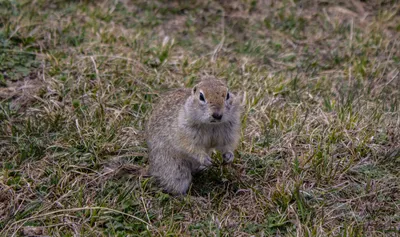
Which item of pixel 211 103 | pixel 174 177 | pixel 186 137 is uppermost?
pixel 211 103

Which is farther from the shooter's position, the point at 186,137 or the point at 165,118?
Result: the point at 165,118

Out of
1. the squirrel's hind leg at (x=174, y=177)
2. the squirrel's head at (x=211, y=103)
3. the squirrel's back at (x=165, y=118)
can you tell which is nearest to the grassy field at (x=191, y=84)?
the squirrel's hind leg at (x=174, y=177)

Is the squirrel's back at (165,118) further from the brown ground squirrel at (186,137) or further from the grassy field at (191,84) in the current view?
the grassy field at (191,84)

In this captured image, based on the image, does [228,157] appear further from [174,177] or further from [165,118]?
[165,118]

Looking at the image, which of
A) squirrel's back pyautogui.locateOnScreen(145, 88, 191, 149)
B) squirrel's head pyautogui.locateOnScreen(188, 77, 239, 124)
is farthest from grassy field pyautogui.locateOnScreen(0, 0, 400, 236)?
squirrel's head pyautogui.locateOnScreen(188, 77, 239, 124)

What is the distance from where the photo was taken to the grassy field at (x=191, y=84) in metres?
4.78

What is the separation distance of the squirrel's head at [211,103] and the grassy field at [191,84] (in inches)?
29.1

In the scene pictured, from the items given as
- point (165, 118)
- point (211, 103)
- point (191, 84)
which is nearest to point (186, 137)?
point (165, 118)

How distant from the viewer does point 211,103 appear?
15.3 feet

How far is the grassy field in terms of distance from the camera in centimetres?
478

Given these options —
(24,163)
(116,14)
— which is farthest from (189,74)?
(24,163)

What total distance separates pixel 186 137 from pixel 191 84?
1.81 meters

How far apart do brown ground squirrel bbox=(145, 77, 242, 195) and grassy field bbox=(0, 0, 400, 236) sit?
201 mm

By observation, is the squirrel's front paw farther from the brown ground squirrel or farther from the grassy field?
the grassy field
